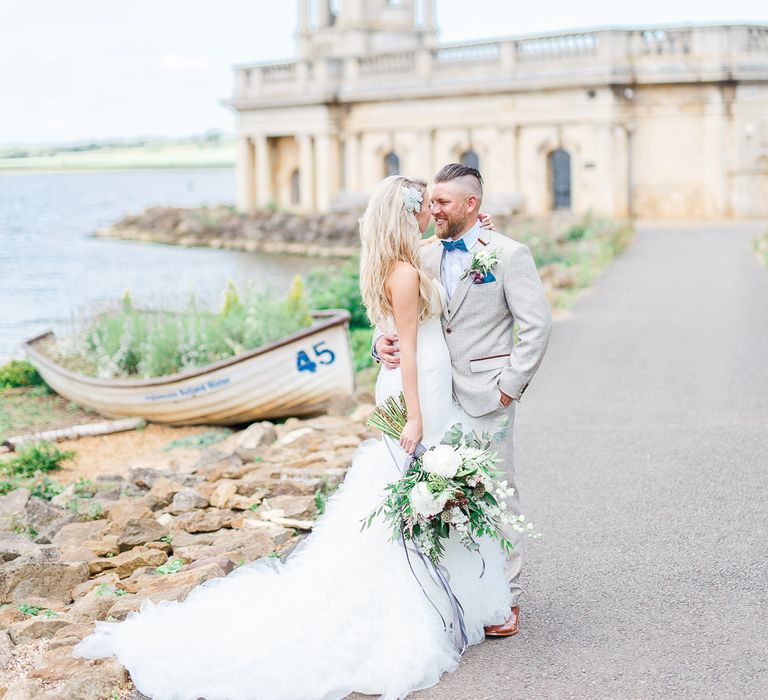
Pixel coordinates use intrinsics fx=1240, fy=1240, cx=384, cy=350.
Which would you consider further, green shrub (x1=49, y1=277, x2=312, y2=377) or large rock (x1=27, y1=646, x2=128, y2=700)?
green shrub (x1=49, y1=277, x2=312, y2=377)

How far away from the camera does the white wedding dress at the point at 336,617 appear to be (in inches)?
217

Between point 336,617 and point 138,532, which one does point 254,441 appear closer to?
point 138,532

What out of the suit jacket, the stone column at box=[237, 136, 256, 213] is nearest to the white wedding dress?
the suit jacket

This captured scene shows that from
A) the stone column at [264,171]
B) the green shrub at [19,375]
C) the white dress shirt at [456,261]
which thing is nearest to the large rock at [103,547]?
the white dress shirt at [456,261]

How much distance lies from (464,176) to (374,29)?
47.3 meters

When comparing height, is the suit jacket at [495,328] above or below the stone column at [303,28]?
below

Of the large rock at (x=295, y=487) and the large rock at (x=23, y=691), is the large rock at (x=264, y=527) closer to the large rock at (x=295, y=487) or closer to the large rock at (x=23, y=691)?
the large rock at (x=295, y=487)

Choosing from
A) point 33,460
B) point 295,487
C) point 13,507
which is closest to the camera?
point 295,487

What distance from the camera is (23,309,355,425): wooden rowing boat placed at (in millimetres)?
13992

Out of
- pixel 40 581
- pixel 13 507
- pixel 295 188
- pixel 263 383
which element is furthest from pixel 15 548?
pixel 295 188

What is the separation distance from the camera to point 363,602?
18.9 feet

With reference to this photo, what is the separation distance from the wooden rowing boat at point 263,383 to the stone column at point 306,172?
116 feet

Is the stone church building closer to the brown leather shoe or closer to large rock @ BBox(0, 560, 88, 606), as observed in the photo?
large rock @ BBox(0, 560, 88, 606)

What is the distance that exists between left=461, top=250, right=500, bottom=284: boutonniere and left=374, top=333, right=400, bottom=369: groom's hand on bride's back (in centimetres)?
46
